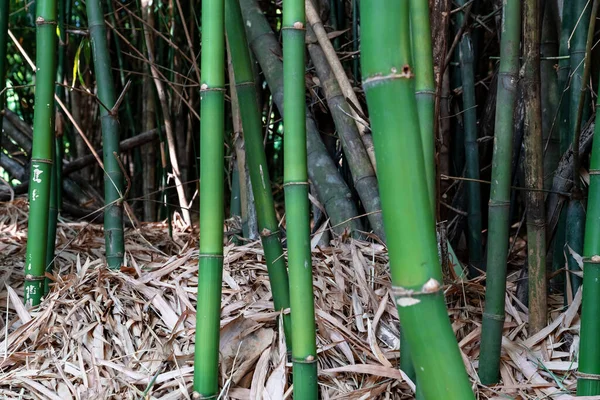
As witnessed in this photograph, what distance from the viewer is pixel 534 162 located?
97 cm

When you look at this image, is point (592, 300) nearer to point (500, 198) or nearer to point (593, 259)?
point (593, 259)

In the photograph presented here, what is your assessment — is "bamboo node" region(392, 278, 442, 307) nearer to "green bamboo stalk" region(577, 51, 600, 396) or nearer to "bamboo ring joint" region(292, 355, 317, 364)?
"bamboo ring joint" region(292, 355, 317, 364)

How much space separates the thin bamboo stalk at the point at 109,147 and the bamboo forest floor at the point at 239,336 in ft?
0.16

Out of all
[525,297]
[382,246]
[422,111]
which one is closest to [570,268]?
[525,297]

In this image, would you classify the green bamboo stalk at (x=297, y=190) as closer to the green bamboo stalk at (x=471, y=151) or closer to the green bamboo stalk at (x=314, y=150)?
the green bamboo stalk at (x=314, y=150)

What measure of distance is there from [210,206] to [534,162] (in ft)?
1.53

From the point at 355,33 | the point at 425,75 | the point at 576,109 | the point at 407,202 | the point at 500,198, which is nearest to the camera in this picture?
the point at 407,202

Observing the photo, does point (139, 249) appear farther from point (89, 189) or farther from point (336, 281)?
point (89, 189)

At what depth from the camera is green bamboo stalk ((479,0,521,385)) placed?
2.89 feet

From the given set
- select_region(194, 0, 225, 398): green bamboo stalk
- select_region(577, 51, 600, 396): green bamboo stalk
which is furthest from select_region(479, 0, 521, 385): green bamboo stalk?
select_region(194, 0, 225, 398): green bamboo stalk

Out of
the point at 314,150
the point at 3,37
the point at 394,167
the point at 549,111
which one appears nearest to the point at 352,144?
the point at 314,150

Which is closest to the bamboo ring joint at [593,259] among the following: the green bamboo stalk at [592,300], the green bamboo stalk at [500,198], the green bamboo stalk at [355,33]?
the green bamboo stalk at [592,300]

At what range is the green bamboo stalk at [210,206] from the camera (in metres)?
0.74

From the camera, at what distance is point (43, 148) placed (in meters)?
0.97
